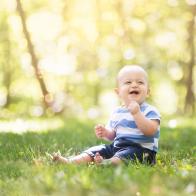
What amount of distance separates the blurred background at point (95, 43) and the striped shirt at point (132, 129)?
570 inches

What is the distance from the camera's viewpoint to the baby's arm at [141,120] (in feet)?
15.5

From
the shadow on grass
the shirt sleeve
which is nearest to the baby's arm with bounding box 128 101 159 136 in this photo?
the shirt sleeve

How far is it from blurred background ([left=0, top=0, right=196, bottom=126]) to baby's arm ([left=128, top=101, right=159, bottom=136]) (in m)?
14.9

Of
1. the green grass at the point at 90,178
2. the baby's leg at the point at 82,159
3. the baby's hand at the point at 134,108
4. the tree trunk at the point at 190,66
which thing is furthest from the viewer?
the tree trunk at the point at 190,66

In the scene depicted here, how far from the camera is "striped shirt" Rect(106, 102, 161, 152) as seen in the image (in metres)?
4.95

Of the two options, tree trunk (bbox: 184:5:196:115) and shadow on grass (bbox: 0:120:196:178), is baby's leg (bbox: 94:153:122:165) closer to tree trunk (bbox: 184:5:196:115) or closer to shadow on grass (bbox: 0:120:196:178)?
shadow on grass (bbox: 0:120:196:178)

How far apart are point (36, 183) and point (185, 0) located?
19017mm

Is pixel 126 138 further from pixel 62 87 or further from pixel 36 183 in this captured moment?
pixel 62 87

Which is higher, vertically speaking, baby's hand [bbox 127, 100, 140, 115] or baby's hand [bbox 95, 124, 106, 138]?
baby's hand [bbox 127, 100, 140, 115]

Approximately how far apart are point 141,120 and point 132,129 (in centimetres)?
29

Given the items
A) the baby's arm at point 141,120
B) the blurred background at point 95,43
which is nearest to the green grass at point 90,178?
the baby's arm at point 141,120

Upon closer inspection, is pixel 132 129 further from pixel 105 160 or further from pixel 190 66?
pixel 190 66

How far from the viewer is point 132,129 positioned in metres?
5.02

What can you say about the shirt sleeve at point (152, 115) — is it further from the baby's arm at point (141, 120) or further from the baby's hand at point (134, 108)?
the baby's hand at point (134, 108)
